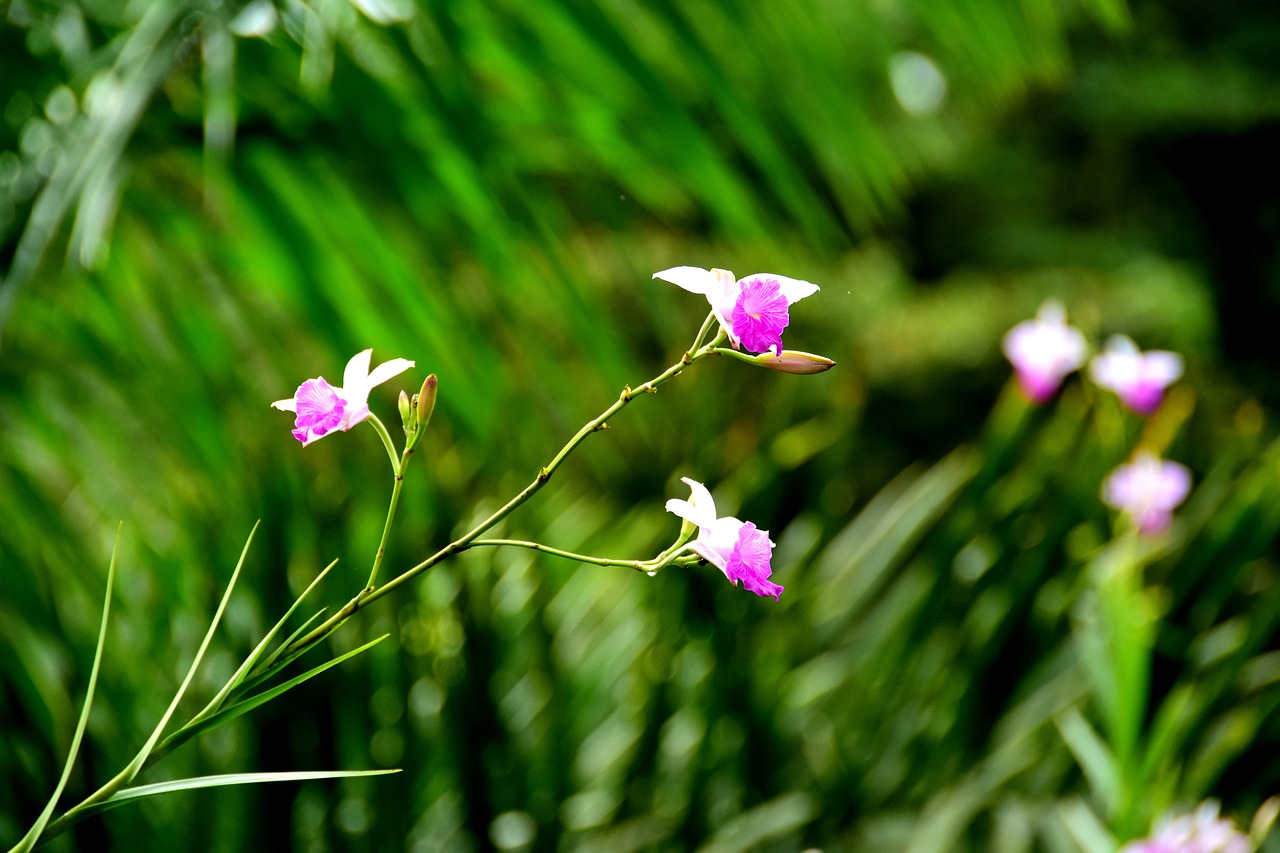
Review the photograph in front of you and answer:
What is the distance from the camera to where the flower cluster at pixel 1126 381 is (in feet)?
2.69

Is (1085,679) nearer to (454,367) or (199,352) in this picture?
(454,367)

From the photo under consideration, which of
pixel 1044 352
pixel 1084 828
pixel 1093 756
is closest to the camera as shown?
pixel 1093 756

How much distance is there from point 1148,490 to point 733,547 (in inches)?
27.4

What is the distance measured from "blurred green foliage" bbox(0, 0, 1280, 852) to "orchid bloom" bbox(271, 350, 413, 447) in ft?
1.09

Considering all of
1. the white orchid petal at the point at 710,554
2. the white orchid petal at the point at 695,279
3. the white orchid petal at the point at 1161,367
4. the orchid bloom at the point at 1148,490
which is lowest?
the orchid bloom at the point at 1148,490

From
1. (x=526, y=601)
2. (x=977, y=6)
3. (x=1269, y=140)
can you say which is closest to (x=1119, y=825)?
(x=526, y=601)

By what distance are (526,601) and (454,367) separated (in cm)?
20

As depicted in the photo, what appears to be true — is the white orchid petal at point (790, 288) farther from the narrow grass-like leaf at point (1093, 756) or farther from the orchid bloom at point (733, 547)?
the narrow grass-like leaf at point (1093, 756)

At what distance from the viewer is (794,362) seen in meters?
0.24

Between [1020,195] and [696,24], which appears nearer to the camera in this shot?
[696,24]

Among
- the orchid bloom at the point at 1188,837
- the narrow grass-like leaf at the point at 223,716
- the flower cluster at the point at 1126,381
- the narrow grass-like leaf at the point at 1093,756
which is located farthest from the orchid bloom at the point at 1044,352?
the narrow grass-like leaf at the point at 223,716

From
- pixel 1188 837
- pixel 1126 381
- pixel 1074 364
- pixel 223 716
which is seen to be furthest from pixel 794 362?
pixel 1074 364

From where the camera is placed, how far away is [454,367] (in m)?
0.80

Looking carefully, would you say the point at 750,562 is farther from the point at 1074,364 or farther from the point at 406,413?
the point at 1074,364
